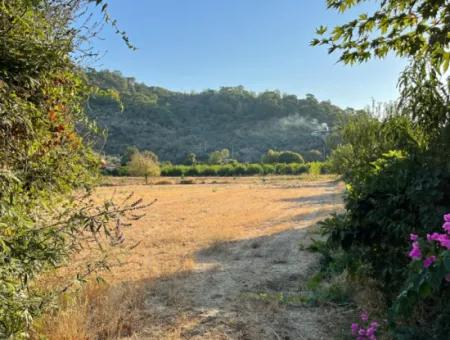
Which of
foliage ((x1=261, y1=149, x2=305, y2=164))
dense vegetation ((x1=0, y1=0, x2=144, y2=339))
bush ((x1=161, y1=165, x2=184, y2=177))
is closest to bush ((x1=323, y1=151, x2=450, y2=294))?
dense vegetation ((x1=0, y1=0, x2=144, y2=339))

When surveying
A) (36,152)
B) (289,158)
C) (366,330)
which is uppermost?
(289,158)

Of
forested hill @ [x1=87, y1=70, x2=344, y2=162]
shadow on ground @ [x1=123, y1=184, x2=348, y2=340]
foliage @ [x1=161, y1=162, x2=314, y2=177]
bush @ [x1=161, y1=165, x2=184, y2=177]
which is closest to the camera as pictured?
shadow on ground @ [x1=123, y1=184, x2=348, y2=340]

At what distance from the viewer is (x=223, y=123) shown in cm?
16688

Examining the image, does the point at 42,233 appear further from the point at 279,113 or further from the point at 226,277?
the point at 279,113

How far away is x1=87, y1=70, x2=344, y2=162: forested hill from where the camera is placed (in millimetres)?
136500

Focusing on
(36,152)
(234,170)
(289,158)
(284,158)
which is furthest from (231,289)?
(284,158)

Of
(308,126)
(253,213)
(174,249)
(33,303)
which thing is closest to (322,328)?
(33,303)

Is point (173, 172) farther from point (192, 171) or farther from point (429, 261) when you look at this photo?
point (429, 261)

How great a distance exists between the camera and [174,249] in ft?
34.2

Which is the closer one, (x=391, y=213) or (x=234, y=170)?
(x=391, y=213)

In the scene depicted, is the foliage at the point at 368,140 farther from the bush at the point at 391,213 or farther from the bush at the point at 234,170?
the bush at the point at 234,170

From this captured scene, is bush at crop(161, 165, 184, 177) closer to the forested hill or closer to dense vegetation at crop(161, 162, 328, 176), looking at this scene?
dense vegetation at crop(161, 162, 328, 176)

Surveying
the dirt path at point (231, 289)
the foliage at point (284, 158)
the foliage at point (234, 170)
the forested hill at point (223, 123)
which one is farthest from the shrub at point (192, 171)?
the dirt path at point (231, 289)

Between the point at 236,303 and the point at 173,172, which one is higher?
the point at 173,172
